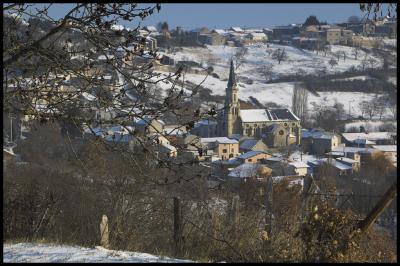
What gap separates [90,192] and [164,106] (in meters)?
8.07

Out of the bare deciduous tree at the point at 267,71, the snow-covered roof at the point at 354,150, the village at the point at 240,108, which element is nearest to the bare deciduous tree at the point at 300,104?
the village at the point at 240,108

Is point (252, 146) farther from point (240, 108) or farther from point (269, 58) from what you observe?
point (269, 58)

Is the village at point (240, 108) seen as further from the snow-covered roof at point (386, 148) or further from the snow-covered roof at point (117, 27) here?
the snow-covered roof at point (386, 148)

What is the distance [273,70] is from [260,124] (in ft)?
86.8

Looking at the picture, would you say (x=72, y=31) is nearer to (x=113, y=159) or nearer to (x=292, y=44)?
(x=113, y=159)

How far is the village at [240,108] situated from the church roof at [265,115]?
14 cm

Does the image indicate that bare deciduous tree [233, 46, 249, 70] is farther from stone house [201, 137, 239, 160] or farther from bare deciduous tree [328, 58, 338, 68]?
stone house [201, 137, 239, 160]

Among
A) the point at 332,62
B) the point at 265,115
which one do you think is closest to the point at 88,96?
the point at 265,115

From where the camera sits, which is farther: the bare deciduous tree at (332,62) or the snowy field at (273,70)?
the bare deciduous tree at (332,62)

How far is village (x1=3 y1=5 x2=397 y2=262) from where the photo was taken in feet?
12.1

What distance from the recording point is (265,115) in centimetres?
4784

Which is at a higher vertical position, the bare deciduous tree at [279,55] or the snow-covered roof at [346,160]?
the bare deciduous tree at [279,55]

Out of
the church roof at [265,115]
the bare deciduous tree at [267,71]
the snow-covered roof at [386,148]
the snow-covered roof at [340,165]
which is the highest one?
the bare deciduous tree at [267,71]

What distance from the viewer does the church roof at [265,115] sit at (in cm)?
4722
